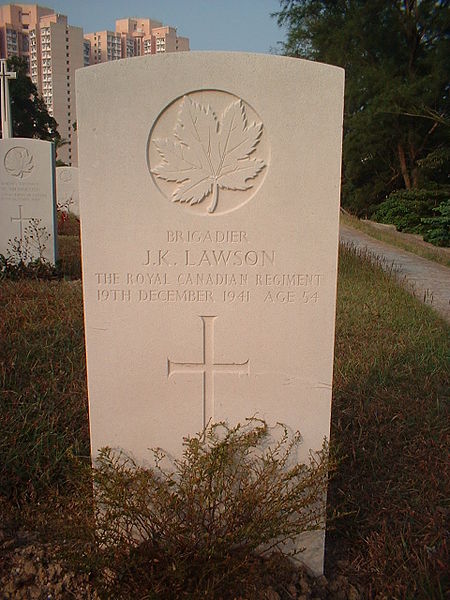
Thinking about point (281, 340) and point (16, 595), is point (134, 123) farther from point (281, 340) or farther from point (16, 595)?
point (16, 595)

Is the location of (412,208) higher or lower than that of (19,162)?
lower

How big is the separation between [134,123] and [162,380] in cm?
102

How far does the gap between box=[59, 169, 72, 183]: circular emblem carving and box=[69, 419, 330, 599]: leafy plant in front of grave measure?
12530mm

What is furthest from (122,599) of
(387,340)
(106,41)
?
(106,41)

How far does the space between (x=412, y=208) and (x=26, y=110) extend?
88.3ft

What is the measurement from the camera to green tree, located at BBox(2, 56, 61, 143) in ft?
108

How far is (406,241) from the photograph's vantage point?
43.4 ft

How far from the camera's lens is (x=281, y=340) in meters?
2.15

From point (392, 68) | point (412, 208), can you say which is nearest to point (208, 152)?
point (412, 208)

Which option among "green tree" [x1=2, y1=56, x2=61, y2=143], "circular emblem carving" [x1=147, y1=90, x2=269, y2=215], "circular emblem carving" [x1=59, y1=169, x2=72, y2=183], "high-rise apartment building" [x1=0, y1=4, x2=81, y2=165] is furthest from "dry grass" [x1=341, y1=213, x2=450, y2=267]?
"high-rise apartment building" [x1=0, y1=4, x2=81, y2=165]

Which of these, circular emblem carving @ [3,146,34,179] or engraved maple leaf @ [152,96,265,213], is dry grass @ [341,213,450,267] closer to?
circular emblem carving @ [3,146,34,179]

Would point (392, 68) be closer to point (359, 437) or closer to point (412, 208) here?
point (412, 208)

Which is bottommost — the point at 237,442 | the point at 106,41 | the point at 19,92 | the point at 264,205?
the point at 237,442

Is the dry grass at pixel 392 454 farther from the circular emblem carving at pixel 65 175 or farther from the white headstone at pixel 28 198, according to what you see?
the circular emblem carving at pixel 65 175
